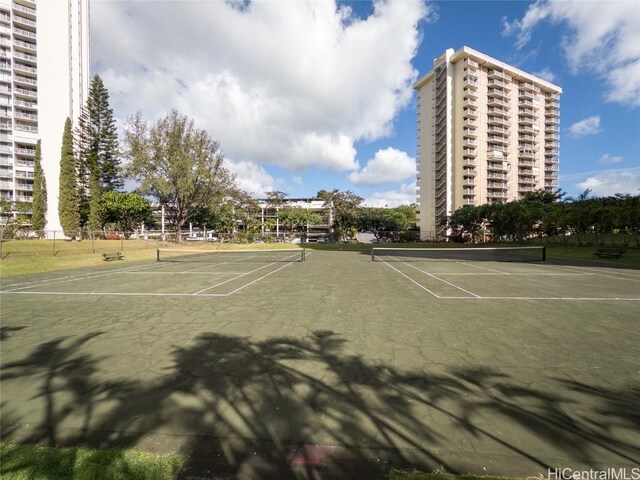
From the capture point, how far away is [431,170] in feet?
282

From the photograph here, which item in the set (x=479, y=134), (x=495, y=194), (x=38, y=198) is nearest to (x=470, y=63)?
(x=479, y=134)

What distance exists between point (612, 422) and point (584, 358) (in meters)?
2.05

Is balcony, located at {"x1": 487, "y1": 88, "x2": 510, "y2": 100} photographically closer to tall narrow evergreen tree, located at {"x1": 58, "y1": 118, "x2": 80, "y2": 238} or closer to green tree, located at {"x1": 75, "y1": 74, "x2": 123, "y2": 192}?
green tree, located at {"x1": 75, "y1": 74, "x2": 123, "y2": 192}

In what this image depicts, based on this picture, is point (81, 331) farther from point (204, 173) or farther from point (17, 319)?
point (204, 173)

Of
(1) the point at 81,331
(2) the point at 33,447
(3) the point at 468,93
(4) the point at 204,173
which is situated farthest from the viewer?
(3) the point at 468,93

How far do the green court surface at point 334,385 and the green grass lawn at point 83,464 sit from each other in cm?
18

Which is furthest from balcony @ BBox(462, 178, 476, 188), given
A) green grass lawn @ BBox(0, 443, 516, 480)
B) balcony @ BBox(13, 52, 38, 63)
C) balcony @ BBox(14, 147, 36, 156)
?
balcony @ BBox(13, 52, 38, 63)

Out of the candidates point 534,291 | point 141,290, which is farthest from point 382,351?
point 141,290

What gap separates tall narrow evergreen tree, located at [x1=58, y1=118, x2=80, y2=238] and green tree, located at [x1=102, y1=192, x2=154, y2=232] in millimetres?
3973

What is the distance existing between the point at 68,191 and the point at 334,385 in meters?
59.8

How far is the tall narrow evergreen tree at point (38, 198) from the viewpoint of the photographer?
51.6 metres

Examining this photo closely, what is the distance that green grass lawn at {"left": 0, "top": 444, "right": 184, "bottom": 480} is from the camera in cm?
253

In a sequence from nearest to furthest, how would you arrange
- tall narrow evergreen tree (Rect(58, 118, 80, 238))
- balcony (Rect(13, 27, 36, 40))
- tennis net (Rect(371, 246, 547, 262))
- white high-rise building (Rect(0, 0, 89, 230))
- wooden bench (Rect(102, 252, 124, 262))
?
wooden bench (Rect(102, 252, 124, 262)) → tennis net (Rect(371, 246, 547, 262)) → tall narrow evergreen tree (Rect(58, 118, 80, 238)) → white high-rise building (Rect(0, 0, 89, 230)) → balcony (Rect(13, 27, 36, 40))

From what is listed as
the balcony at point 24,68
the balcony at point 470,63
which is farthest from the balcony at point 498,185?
the balcony at point 24,68
